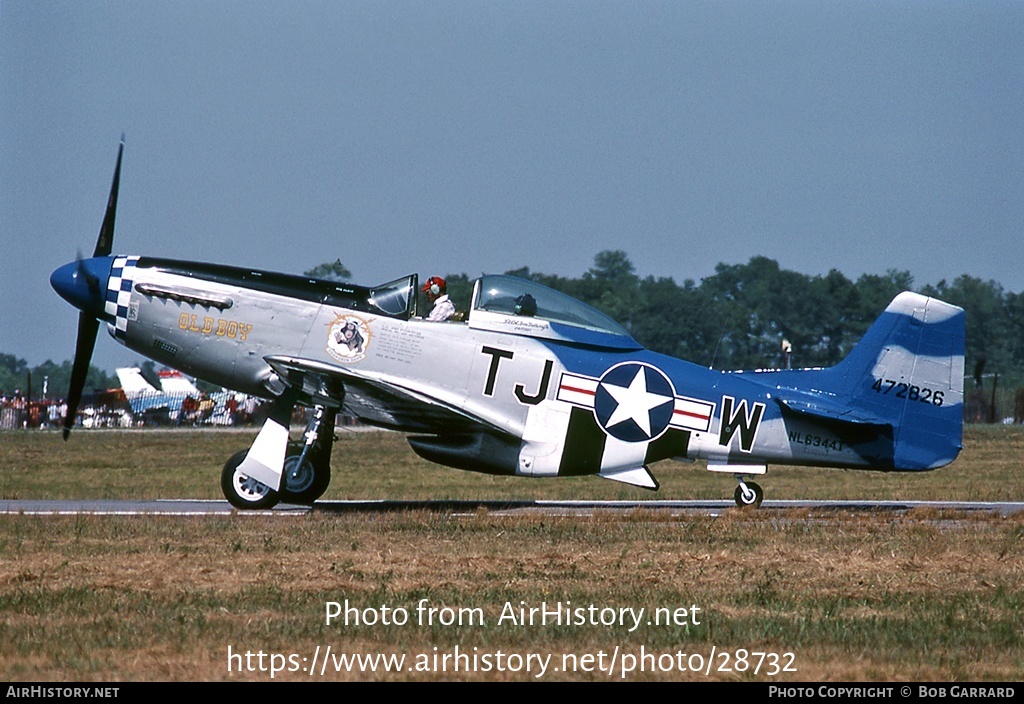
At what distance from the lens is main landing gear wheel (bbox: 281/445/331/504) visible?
1263 centimetres

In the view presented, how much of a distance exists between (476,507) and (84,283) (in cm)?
468

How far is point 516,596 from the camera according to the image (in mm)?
7383

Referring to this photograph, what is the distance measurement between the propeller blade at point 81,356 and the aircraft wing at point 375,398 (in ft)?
7.75

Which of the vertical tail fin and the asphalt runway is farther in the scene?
the vertical tail fin

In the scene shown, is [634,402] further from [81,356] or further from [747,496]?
[81,356]

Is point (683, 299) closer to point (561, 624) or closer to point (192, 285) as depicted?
point (192, 285)

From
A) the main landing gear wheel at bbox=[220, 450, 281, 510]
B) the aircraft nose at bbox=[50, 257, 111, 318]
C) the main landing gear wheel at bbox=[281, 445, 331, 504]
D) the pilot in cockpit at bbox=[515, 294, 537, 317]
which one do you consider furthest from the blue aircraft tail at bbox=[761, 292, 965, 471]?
the aircraft nose at bbox=[50, 257, 111, 318]

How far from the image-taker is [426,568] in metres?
8.45

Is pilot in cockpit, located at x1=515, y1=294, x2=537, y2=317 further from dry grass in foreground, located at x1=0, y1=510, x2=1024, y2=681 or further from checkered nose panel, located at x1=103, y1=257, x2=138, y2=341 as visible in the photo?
checkered nose panel, located at x1=103, y1=257, x2=138, y2=341

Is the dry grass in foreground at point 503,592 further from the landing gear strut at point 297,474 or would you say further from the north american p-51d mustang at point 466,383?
the north american p-51d mustang at point 466,383

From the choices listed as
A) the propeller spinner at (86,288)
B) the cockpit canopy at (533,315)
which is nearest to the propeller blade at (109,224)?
the propeller spinner at (86,288)

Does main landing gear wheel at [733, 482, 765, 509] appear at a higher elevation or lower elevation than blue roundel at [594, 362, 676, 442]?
lower

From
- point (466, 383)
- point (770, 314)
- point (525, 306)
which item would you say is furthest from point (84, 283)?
point (770, 314)
